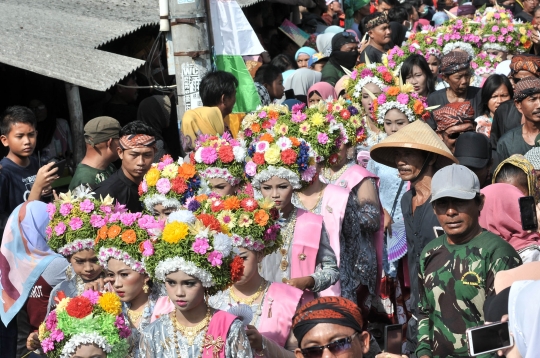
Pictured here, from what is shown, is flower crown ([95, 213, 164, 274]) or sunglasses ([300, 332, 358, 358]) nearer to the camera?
sunglasses ([300, 332, 358, 358])

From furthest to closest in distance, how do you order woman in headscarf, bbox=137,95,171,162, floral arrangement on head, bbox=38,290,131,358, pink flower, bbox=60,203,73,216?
woman in headscarf, bbox=137,95,171,162 → pink flower, bbox=60,203,73,216 → floral arrangement on head, bbox=38,290,131,358

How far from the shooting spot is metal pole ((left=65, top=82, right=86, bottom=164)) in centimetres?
967

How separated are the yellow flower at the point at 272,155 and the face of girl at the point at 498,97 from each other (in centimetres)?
345

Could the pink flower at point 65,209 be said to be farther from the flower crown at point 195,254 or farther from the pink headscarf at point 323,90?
the pink headscarf at point 323,90

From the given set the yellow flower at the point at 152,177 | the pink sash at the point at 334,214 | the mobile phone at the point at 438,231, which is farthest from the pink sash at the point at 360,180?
the mobile phone at the point at 438,231

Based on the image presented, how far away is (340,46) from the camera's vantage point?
13.7 meters

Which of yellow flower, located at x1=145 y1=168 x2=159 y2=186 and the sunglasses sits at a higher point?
yellow flower, located at x1=145 y1=168 x2=159 y2=186

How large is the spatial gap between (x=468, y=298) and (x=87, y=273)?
2.68 m

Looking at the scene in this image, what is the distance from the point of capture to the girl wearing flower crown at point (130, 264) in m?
6.20

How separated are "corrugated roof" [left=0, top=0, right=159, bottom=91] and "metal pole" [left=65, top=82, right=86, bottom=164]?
43 cm

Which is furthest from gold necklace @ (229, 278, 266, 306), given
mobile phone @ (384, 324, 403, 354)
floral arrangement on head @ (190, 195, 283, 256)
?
mobile phone @ (384, 324, 403, 354)

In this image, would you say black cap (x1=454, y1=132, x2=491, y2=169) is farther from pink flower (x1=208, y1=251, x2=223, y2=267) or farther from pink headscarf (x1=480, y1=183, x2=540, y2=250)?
pink flower (x1=208, y1=251, x2=223, y2=267)

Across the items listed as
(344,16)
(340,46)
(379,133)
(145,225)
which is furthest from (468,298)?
(344,16)

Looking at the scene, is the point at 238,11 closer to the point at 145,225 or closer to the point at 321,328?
the point at 145,225
